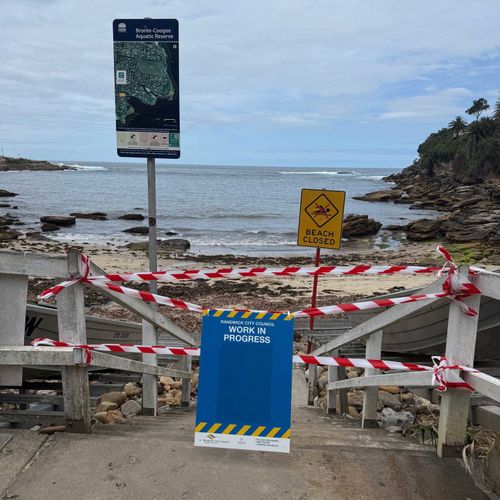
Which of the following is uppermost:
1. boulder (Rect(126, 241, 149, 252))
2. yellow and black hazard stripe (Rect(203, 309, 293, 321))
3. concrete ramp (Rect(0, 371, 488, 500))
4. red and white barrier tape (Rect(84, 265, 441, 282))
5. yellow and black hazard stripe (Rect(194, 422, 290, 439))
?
red and white barrier tape (Rect(84, 265, 441, 282))

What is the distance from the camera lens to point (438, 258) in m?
21.4

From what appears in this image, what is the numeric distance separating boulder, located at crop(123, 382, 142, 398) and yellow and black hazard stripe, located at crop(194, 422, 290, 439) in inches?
135

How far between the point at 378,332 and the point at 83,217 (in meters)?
37.5

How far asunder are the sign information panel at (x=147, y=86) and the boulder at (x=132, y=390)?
308 cm

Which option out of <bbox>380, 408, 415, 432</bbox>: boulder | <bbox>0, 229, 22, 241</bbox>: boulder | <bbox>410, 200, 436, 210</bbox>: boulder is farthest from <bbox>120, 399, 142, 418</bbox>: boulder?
<bbox>410, 200, 436, 210</bbox>: boulder

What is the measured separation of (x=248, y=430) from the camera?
9.36 feet

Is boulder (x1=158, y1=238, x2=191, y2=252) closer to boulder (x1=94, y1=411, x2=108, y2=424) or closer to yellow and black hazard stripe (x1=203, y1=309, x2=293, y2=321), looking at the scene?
boulder (x1=94, y1=411, x2=108, y2=424)

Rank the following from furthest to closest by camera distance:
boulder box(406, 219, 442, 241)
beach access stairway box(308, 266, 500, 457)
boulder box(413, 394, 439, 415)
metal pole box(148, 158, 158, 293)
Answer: boulder box(406, 219, 442, 241) < boulder box(413, 394, 439, 415) < metal pole box(148, 158, 158, 293) < beach access stairway box(308, 266, 500, 457)

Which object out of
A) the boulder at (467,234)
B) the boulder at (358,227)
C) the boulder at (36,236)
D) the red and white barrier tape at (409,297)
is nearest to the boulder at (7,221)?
the boulder at (36,236)

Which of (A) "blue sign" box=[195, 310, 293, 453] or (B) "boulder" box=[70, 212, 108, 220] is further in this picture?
(B) "boulder" box=[70, 212, 108, 220]

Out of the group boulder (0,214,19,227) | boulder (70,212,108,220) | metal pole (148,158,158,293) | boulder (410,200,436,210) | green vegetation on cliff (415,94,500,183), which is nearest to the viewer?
metal pole (148,158,158,293)

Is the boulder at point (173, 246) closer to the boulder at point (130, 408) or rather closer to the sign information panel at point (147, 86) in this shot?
the boulder at point (130, 408)

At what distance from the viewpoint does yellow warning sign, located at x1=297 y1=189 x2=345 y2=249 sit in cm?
704

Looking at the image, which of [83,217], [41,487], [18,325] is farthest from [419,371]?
[83,217]
